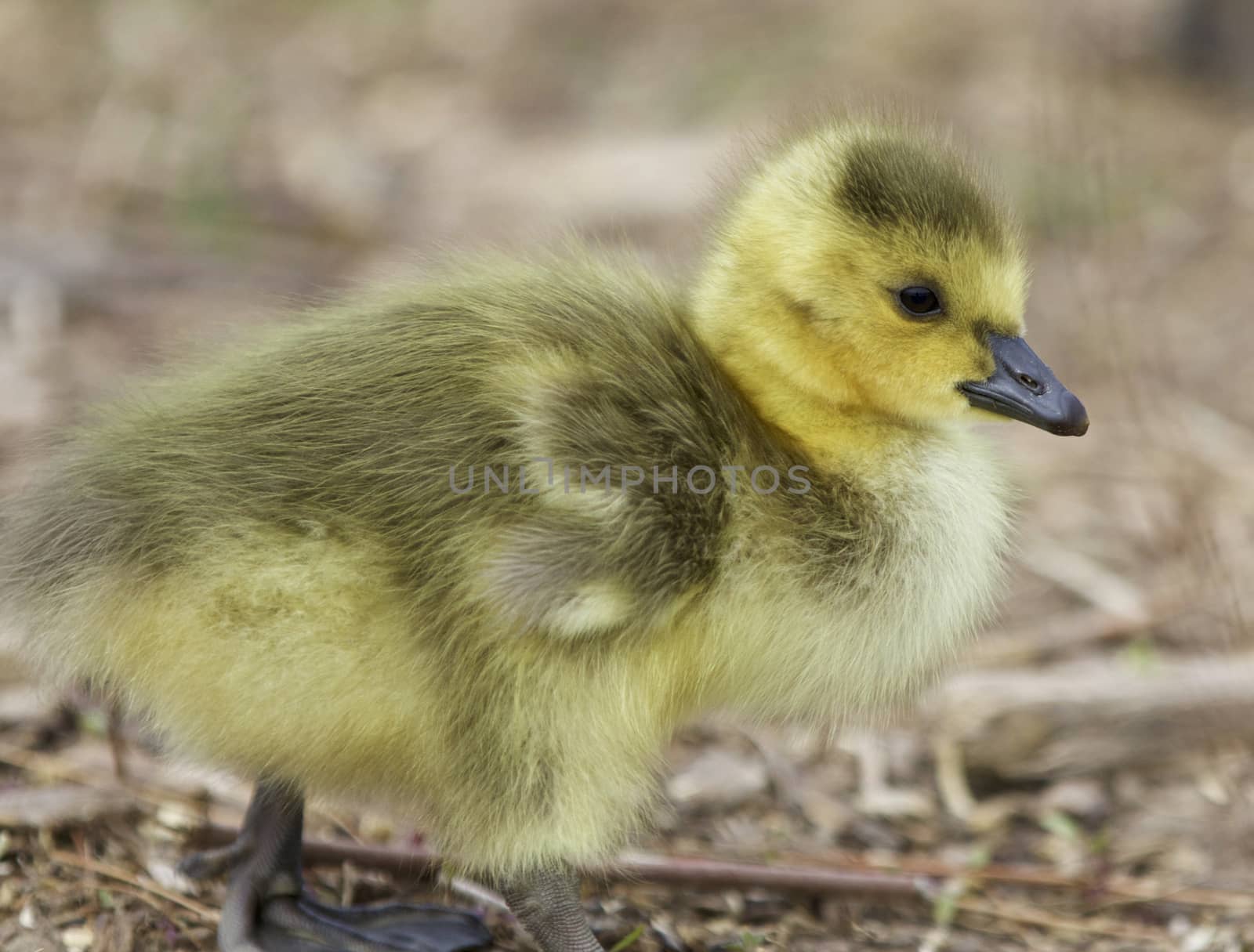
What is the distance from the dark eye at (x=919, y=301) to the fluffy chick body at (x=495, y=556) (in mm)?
120

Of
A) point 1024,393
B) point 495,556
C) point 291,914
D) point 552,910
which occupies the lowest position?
point 291,914

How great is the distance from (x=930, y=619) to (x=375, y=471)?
723 millimetres

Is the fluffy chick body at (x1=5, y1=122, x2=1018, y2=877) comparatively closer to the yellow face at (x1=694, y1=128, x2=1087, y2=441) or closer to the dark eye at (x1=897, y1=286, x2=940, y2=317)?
the yellow face at (x1=694, y1=128, x2=1087, y2=441)

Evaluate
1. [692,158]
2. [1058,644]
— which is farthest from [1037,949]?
[692,158]

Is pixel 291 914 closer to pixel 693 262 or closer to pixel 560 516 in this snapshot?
pixel 560 516

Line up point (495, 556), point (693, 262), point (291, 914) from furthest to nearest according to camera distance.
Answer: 1. point (693, 262)
2. point (291, 914)
3. point (495, 556)

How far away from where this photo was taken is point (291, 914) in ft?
6.86

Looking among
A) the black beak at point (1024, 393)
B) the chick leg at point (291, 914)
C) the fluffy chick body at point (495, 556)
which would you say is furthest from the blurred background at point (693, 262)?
the fluffy chick body at point (495, 556)

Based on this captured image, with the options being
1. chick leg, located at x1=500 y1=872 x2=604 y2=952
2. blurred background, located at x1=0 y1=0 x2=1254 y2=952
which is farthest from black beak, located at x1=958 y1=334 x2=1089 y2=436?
chick leg, located at x1=500 y1=872 x2=604 y2=952

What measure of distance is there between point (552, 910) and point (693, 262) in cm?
96

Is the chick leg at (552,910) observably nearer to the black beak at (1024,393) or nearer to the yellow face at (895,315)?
the yellow face at (895,315)

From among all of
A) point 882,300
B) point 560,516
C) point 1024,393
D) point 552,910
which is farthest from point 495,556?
point 1024,393

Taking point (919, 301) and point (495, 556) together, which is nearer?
point (495, 556)

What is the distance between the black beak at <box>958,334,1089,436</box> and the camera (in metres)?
1.87
